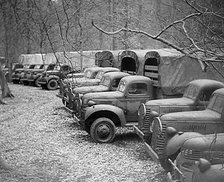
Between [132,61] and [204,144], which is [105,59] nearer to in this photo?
[132,61]

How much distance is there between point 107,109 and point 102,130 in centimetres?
58

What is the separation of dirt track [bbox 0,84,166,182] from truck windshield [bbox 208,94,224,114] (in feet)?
5.43

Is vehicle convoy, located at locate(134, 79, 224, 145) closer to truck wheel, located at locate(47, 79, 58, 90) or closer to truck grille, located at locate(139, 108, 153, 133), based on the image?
truck grille, located at locate(139, 108, 153, 133)

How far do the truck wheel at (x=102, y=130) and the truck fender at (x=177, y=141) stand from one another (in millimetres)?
3663

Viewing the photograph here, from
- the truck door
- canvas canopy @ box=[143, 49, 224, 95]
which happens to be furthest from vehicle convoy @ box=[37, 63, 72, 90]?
canvas canopy @ box=[143, 49, 224, 95]

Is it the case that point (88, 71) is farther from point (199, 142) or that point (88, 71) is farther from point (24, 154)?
point (199, 142)

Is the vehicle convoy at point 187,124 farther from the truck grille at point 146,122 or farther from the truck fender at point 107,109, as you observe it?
the truck fender at point 107,109

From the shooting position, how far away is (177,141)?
5.95 m

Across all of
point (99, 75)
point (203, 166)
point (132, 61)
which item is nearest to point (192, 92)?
point (203, 166)

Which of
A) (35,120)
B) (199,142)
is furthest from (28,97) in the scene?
(199,142)

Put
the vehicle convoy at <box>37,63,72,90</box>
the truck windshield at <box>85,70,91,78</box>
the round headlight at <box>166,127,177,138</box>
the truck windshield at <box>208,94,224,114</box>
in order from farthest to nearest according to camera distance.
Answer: the vehicle convoy at <box>37,63,72,90</box> → the truck windshield at <box>85,70,91,78</box> → the truck windshield at <box>208,94,224,114</box> → the round headlight at <box>166,127,177,138</box>

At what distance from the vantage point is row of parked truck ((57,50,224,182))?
17.5ft

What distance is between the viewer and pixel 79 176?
705 centimetres

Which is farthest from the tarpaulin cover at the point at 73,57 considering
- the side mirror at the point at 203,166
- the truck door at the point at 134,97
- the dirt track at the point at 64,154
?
the side mirror at the point at 203,166
